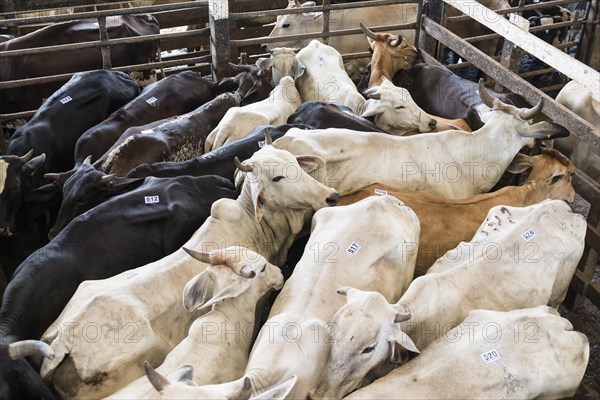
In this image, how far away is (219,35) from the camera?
7184mm

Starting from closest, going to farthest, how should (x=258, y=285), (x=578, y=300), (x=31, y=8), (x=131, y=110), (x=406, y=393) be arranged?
(x=406, y=393) < (x=258, y=285) < (x=578, y=300) < (x=131, y=110) < (x=31, y=8)

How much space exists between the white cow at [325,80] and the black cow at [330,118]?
1.79ft

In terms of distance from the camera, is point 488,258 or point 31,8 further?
point 31,8

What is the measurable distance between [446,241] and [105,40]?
153 inches

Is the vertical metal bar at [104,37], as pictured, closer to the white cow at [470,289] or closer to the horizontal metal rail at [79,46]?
the horizontal metal rail at [79,46]

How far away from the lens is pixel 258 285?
4.30 metres

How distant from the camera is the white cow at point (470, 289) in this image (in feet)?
12.4

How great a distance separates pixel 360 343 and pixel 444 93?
12.8 feet

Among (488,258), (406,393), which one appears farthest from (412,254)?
(406,393)

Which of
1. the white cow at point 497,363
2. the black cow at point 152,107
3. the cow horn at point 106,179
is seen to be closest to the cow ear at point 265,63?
the black cow at point 152,107

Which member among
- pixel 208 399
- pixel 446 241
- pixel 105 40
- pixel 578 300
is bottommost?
pixel 578 300

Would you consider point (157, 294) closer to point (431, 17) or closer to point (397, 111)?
point (397, 111)

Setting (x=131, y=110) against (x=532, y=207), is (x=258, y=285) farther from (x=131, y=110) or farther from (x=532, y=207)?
(x=131, y=110)

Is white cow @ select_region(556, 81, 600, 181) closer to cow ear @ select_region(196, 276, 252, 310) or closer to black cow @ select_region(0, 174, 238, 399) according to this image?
black cow @ select_region(0, 174, 238, 399)
